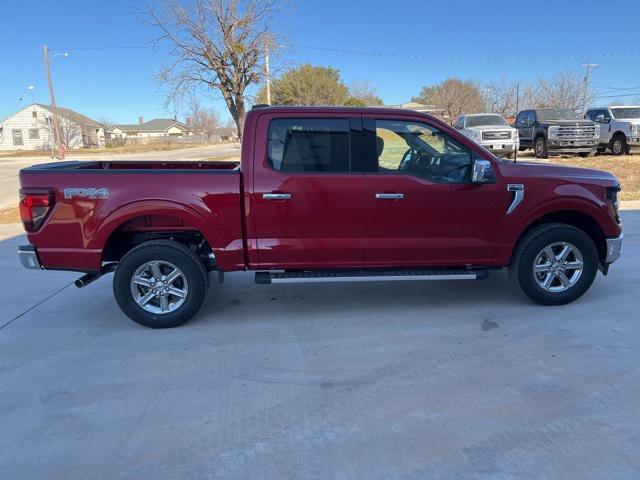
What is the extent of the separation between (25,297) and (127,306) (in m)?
1.91

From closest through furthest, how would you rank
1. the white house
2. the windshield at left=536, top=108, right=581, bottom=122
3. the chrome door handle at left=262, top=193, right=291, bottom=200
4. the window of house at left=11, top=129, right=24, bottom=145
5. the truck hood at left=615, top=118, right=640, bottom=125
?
1. the chrome door handle at left=262, top=193, right=291, bottom=200
2. the truck hood at left=615, top=118, right=640, bottom=125
3. the windshield at left=536, top=108, right=581, bottom=122
4. the white house
5. the window of house at left=11, top=129, right=24, bottom=145

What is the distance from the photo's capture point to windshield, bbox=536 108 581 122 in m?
19.7

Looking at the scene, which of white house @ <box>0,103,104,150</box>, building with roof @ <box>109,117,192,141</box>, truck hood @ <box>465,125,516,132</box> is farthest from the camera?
building with roof @ <box>109,117,192,141</box>

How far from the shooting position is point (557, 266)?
189 inches

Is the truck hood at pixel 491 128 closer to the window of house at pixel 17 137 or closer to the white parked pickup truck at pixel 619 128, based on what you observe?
the white parked pickup truck at pixel 619 128

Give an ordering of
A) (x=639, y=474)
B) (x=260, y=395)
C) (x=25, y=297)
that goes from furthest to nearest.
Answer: (x=25, y=297), (x=260, y=395), (x=639, y=474)

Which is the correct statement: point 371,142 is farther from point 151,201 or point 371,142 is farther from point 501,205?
point 151,201

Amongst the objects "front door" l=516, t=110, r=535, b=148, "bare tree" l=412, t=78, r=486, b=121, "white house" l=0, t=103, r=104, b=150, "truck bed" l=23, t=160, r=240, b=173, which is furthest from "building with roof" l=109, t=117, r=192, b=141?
"truck bed" l=23, t=160, r=240, b=173

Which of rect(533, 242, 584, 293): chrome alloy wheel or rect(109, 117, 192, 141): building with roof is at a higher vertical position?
rect(109, 117, 192, 141): building with roof

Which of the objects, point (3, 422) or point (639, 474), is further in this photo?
point (3, 422)

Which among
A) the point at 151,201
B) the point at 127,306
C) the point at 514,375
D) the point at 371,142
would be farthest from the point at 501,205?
the point at 127,306

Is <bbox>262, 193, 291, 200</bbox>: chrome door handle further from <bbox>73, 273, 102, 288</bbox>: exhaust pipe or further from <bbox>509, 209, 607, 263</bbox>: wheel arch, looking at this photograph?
<bbox>509, 209, 607, 263</bbox>: wheel arch

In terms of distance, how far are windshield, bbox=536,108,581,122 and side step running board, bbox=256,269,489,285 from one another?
17.6 metres

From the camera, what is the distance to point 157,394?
337cm
